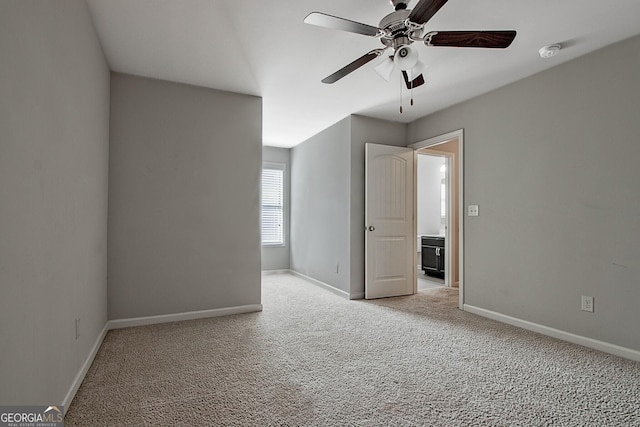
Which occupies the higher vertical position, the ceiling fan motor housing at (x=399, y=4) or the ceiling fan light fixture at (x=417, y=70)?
the ceiling fan motor housing at (x=399, y=4)

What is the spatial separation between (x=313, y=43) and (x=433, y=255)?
4662 millimetres

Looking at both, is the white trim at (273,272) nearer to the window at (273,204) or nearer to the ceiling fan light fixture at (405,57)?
the window at (273,204)

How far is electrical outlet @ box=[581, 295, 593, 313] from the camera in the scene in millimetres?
2795

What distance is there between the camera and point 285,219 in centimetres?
660

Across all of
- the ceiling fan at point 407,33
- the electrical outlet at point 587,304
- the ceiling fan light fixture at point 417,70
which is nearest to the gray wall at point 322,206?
the ceiling fan light fixture at point 417,70

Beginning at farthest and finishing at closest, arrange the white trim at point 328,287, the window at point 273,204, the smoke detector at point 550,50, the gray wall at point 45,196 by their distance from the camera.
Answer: the window at point 273,204, the white trim at point 328,287, the smoke detector at point 550,50, the gray wall at point 45,196

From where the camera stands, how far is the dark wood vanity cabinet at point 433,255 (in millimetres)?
6030

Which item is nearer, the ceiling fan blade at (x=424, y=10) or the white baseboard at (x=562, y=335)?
the ceiling fan blade at (x=424, y=10)

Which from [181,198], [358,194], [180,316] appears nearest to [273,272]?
[358,194]

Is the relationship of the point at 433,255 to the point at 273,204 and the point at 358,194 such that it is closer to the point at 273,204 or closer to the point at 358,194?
the point at 358,194

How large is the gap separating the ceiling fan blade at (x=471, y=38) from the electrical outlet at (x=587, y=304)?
Answer: 223 centimetres

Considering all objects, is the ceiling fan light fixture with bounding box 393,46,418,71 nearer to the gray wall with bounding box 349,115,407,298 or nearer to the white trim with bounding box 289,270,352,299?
the gray wall with bounding box 349,115,407,298

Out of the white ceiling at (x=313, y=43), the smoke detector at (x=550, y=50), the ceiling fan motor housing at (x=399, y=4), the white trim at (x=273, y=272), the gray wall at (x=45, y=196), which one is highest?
the white ceiling at (x=313, y=43)

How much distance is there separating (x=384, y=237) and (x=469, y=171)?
54.2 inches
